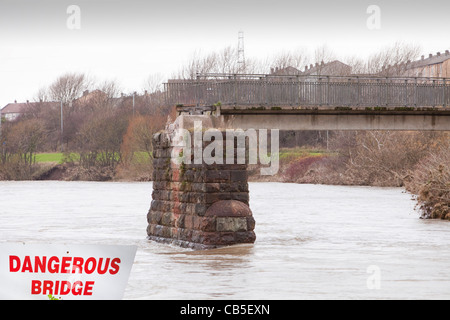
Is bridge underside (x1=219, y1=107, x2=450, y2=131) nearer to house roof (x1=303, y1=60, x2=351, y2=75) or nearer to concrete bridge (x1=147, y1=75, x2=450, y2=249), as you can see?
concrete bridge (x1=147, y1=75, x2=450, y2=249)

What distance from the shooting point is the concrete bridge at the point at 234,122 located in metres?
20.9

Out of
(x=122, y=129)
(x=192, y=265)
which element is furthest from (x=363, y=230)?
(x=122, y=129)

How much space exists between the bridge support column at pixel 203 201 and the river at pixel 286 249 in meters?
0.37

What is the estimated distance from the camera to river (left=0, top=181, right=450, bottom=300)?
16.5m

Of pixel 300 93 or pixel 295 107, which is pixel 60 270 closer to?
pixel 295 107

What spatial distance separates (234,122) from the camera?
35.0 m

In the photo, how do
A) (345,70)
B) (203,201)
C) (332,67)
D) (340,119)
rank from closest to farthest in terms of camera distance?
(203,201) → (340,119) → (345,70) → (332,67)

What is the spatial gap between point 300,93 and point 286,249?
56.7 feet

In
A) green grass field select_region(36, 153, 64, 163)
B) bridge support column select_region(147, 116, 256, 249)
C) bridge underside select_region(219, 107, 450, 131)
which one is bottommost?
green grass field select_region(36, 153, 64, 163)

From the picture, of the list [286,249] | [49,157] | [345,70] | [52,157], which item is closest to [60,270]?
[286,249]

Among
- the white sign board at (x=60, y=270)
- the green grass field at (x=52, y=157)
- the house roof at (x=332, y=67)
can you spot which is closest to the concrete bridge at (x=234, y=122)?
the white sign board at (x=60, y=270)

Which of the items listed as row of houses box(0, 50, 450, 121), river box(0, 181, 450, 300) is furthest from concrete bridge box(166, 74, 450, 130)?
row of houses box(0, 50, 450, 121)

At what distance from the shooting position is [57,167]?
80812 mm

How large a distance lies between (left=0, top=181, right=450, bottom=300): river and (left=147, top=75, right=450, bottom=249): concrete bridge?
0.69m
